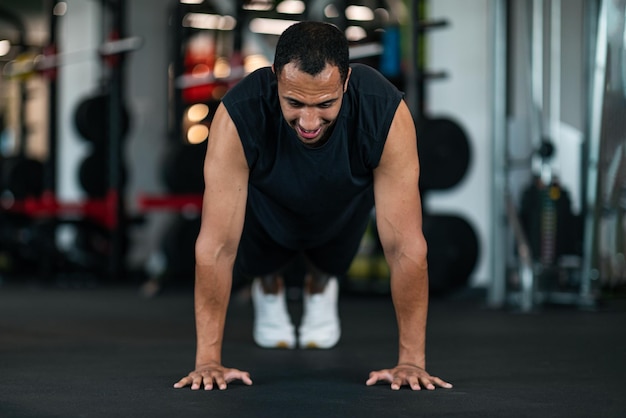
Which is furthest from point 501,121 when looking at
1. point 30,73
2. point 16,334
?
point 30,73

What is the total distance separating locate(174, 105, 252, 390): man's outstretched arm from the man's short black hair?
0.25 meters

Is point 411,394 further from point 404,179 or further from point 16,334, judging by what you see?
point 16,334

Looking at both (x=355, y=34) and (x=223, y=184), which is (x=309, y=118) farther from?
(x=355, y=34)

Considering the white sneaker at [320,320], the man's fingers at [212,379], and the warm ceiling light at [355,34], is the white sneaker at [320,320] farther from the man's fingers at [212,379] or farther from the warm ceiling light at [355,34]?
the warm ceiling light at [355,34]

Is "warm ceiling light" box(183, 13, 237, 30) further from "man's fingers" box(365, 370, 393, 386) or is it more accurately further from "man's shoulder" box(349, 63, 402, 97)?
"man's fingers" box(365, 370, 393, 386)

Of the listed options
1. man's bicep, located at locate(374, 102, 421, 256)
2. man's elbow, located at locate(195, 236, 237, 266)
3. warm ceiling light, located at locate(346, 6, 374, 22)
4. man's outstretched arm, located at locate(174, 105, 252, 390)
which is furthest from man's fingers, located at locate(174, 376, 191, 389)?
warm ceiling light, located at locate(346, 6, 374, 22)

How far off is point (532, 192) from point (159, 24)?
4.04 m

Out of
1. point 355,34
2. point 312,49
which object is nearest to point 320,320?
point 312,49

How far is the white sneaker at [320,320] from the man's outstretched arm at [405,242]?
30.4 inches

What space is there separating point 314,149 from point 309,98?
0.23m

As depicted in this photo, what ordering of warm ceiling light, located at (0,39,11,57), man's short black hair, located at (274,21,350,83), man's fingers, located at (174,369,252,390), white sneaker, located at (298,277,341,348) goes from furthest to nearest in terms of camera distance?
warm ceiling light, located at (0,39,11,57) < white sneaker, located at (298,277,341,348) < man's fingers, located at (174,369,252,390) < man's short black hair, located at (274,21,350,83)

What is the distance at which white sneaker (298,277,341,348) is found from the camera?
299cm

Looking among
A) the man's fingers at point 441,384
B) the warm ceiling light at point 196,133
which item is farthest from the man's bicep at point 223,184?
the warm ceiling light at point 196,133

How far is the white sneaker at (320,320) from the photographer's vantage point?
299 cm
